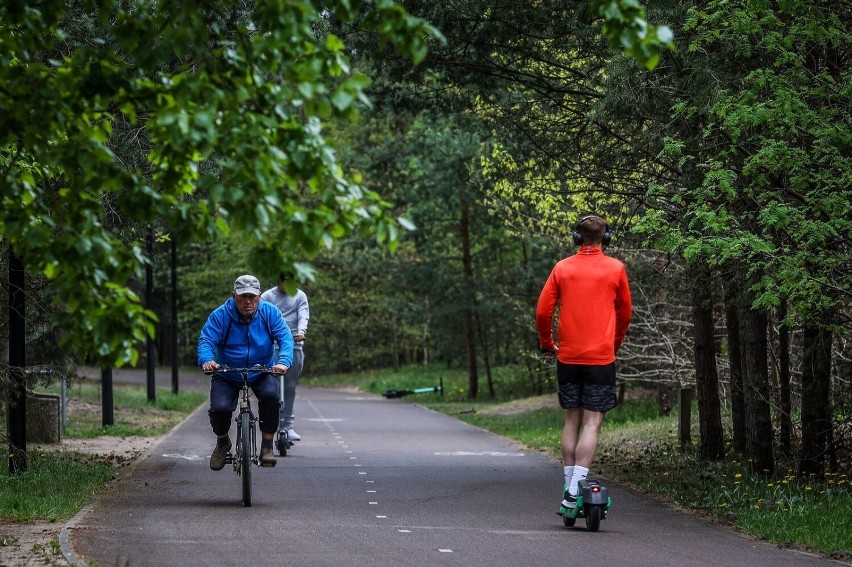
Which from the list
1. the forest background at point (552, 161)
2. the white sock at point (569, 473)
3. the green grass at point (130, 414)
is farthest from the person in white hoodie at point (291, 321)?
the white sock at point (569, 473)

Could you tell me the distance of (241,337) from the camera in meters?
11.6

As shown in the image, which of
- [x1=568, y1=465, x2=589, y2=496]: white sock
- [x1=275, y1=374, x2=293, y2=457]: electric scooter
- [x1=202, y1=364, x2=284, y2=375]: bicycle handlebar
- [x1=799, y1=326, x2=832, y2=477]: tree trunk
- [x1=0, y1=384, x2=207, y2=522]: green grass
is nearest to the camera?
[x1=568, y1=465, x2=589, y2=496]: white sock

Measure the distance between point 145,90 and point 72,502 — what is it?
17.5 ft

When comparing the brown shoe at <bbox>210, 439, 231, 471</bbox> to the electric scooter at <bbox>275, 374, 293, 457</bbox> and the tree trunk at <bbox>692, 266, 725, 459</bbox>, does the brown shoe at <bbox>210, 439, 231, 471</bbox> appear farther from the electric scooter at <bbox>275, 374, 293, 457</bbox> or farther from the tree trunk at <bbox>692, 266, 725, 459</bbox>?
the tree trunk at <bbox>692, 266, 725, 459</bbox>

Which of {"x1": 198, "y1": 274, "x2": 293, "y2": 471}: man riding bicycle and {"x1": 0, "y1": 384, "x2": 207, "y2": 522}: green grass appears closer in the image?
{"x1": 0, "y1": 384, "x2": 207, "y2": 522}: green grass

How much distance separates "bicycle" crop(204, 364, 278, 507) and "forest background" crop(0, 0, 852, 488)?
1.23 metres

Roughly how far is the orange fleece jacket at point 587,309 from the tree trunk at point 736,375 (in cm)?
404

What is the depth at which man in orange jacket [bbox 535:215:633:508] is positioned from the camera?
9.58m

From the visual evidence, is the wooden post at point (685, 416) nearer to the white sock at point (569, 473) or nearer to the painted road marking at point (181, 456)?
the painted road marking at point (181, 456)

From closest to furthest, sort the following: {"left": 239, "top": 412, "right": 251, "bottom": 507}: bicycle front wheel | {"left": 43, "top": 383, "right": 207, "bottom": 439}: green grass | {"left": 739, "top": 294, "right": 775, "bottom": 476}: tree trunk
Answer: {"left": 239, "top": 412, "right": 251, "bottom": 507}: bicycle front wheel, {"left": 739, "top": 294, "right": 775, "bottom": 476}: tree trunk, {"left": 43, "top": 383, "right": 207, "bottom": 439}: green grass

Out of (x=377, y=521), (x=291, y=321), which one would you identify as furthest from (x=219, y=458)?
(x=291, y=321)

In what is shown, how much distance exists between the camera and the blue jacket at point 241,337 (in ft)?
37.8

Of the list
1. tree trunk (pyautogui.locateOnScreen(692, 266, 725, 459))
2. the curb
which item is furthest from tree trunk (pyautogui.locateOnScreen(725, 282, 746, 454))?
the curb

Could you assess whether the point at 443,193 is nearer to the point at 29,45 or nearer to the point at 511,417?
the point at 511,417
